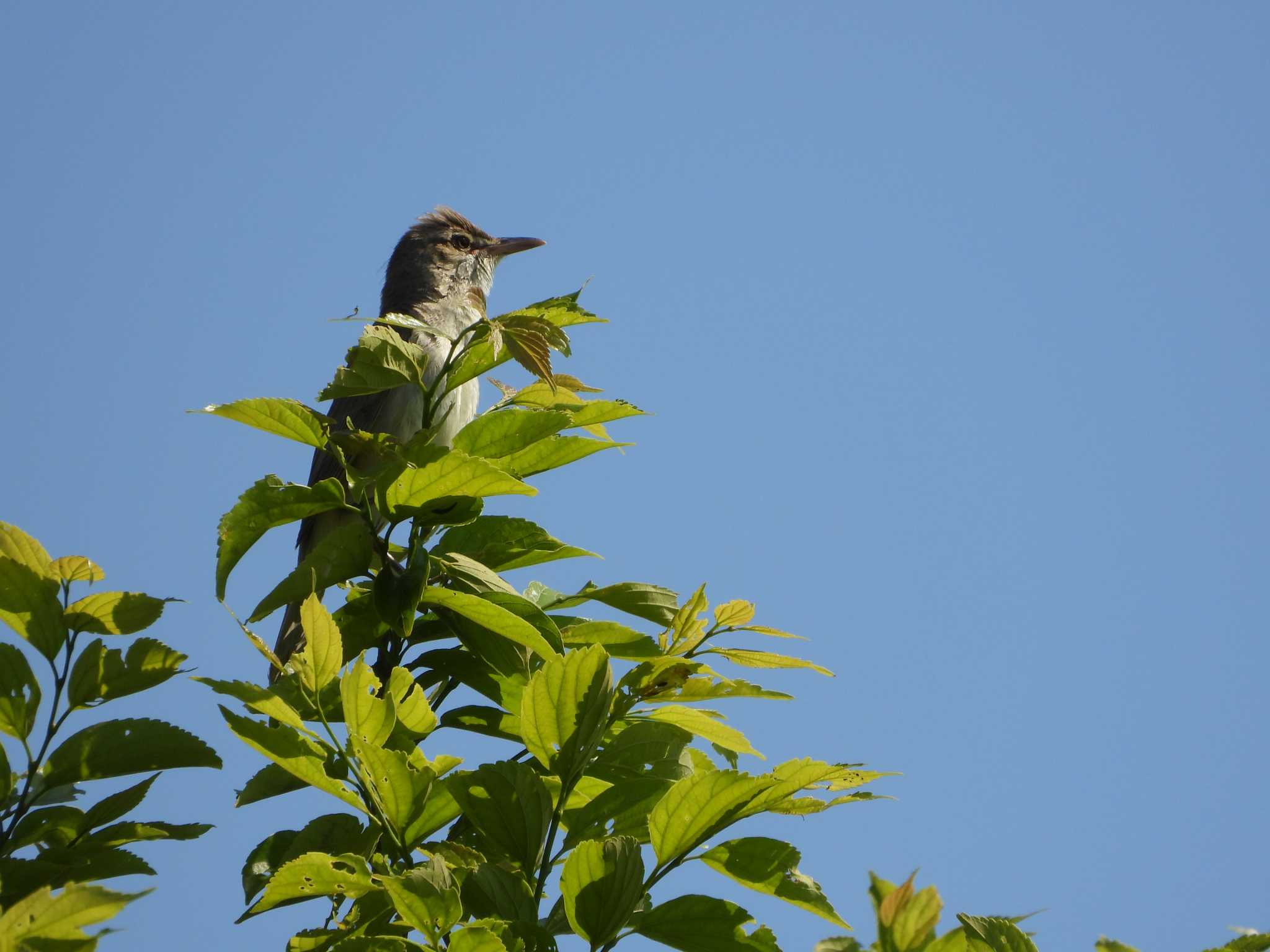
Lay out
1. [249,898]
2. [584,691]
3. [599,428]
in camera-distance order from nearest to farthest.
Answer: [584,691] → [249,898] → [599,428]

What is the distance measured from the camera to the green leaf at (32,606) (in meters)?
1.80

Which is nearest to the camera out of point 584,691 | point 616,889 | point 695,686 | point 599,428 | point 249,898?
point 616,889

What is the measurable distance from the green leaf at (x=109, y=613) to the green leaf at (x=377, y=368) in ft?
1.52

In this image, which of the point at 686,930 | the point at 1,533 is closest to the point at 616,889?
the point at 686,930

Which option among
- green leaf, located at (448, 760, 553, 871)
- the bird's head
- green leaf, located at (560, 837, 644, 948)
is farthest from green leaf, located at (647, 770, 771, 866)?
the bird's head

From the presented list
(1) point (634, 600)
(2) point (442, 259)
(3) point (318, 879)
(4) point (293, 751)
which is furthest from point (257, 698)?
(2) point (442, 259)

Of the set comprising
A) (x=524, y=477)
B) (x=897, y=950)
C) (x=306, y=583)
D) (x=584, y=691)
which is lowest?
(x=897, y=950)

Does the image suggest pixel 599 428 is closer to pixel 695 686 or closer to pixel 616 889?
pixel 695 686

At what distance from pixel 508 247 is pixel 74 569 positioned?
6.65 metres

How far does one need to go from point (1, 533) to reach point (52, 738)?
0.32m

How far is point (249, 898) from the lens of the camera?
6.37ft

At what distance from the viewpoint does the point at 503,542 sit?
7.36ft

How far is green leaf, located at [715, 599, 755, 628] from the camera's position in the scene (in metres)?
2.18

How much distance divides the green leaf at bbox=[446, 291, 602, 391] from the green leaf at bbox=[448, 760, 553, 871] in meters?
0.70
